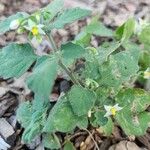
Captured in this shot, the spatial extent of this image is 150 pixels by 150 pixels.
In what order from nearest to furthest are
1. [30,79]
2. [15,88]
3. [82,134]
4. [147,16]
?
[30,79] → [82,134] → [15,88] → [147,16]

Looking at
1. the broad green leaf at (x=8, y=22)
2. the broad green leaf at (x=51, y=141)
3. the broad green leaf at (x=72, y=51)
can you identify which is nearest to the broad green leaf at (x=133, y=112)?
the broad green leaf at (x=51, y=141)

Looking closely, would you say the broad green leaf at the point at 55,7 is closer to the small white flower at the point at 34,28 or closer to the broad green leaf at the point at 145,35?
the small white flower at the point at 34,28

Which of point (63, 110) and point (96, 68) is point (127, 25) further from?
point (63, 110)

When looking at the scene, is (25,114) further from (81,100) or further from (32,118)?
(81,100)

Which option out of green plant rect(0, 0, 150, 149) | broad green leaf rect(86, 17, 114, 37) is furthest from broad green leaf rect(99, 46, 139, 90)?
broad green leaf rect(86, 17, 114, 37)

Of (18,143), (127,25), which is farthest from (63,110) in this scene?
(127,25)
